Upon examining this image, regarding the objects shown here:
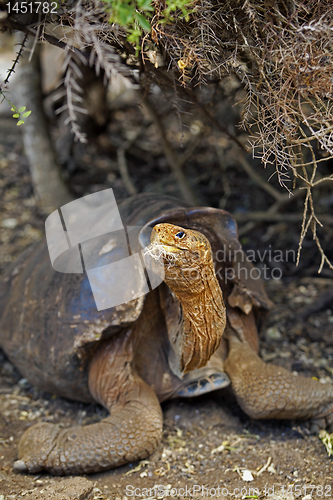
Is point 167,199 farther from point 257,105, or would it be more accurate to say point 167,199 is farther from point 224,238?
point 257,105

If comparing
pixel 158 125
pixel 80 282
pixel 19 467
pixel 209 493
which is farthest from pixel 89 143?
pixel 209 493

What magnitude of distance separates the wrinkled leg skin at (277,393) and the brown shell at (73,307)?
0.39m

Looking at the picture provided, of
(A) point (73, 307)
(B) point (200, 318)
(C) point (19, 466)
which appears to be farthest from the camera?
(A) point (73, 307)

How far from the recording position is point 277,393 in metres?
2.60

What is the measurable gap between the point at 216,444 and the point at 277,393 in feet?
1.48

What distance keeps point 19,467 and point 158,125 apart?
2.95 metres

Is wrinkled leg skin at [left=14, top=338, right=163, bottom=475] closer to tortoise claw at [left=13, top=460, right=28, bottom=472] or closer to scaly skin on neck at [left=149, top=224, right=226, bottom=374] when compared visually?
tortoise claw at [left=13, top=460, right=28, bottom=472]

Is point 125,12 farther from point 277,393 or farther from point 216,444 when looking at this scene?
point 216,444

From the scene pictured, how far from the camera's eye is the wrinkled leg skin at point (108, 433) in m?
2.40

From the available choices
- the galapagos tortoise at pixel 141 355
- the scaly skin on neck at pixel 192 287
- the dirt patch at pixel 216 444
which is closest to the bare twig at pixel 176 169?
the galapagos tortoise at pixel 141 355

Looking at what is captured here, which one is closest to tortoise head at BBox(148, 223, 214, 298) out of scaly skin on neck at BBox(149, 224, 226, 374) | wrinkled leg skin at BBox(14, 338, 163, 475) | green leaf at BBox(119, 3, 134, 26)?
scaly skin on neck at BBox(149, 224, 226, 374)

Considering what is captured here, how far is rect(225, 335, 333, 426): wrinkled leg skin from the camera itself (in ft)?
8.48
